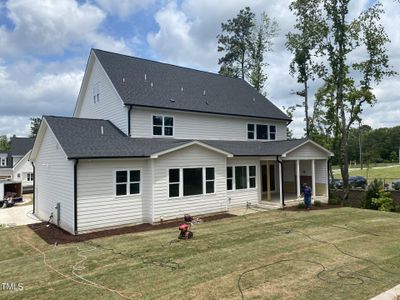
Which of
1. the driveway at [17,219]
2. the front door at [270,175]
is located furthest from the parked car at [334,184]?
the driveway at [17,219]

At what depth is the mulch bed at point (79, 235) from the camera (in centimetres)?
1171

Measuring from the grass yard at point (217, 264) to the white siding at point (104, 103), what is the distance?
24.0 feet

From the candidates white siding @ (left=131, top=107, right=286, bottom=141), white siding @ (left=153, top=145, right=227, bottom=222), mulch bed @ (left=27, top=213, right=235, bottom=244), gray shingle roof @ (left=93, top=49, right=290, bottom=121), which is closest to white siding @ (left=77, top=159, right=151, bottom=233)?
mulch bed @ (left=27, top=213, right=235, bottom=244)

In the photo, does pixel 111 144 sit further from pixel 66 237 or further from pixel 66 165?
pixel 66 237

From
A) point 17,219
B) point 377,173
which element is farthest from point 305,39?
point 377,173

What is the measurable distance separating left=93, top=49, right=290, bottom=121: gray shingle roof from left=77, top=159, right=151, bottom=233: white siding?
4548 mm

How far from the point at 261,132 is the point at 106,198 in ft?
46.0

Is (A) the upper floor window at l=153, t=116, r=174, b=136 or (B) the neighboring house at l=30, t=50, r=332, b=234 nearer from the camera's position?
(B) the neighboring house at l=30, t=50, r=332, b=234

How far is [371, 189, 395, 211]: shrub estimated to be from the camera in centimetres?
1952

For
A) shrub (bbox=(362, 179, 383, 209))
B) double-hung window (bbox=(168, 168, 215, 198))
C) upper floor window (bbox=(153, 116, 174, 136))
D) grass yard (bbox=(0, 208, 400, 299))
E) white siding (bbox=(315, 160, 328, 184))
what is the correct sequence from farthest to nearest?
white siding (bbox=(315, 160, 328, 184)) < shrub (bbox=(362, 179, 383, 209)) < upper floor window (bbox=(153, 116, 174, 136)) < double-hung window (bbox=(168, 168, 215, 198)) < grass yard (bbox=(0, 208, 400, 299))

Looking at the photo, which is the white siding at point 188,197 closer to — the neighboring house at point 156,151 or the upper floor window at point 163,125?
the neighboring house at point 156,151

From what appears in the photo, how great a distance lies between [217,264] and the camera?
823 centimetres

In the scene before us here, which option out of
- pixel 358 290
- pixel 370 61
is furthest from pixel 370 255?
pixel 370 61

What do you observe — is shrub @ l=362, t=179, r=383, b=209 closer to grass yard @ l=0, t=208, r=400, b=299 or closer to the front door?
the front door
